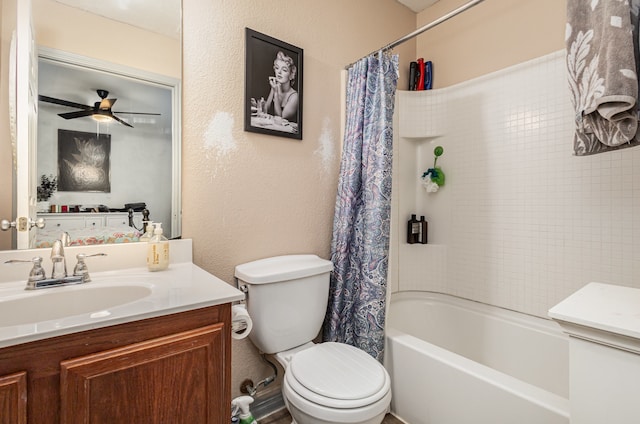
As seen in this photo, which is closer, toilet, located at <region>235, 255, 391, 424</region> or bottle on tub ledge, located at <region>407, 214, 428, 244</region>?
toilet, located at <region>235, 255, 391, 424</region>

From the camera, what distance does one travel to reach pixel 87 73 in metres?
1.19

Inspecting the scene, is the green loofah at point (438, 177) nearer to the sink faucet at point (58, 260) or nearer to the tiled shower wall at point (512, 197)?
the tiled shower wall at point (512, 197)

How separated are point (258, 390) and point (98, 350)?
3.45ft

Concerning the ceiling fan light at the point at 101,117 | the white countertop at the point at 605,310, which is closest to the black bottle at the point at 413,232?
the white countertop at the point at 605,310

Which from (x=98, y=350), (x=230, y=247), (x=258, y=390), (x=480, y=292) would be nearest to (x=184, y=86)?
(x=230, y=247)

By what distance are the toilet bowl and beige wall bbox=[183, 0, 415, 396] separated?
412mm

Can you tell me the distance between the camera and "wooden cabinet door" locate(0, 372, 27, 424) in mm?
667

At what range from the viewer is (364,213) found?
1713 millimetres

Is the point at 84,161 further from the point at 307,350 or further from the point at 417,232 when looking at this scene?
the point at 417,232

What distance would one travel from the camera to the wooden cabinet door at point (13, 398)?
0.67m

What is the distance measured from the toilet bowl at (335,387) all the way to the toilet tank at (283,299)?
104 millimetres

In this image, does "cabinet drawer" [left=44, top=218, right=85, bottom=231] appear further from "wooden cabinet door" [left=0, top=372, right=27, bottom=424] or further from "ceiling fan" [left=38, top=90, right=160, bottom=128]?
"wooden cabinet door" [left=0, top=372, right=27, bottom=424]

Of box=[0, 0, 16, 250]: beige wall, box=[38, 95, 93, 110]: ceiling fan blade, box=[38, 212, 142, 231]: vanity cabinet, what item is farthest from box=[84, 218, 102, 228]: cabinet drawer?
box=[38, 95, 93, 110]: ceiling fan blade

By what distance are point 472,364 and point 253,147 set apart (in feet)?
4.56
